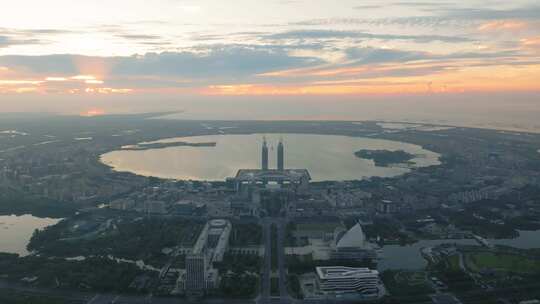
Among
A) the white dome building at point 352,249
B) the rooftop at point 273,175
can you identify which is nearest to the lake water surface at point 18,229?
the rooftop at point 273,175

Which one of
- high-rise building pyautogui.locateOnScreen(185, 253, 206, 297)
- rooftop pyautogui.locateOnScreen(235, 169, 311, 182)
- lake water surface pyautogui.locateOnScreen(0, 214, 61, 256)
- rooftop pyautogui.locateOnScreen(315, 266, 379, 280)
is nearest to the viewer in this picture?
high-rise building pyautogui.locateOnScreen(185, 253, 206, 297)

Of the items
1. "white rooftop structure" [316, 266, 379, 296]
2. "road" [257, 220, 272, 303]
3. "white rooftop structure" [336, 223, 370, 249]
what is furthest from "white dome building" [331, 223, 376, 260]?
"road" [257, 220, 272, 303]

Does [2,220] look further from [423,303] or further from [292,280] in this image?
[423,303]

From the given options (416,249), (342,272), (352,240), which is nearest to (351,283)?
(342,272)

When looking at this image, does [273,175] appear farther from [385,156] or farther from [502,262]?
[502,262]

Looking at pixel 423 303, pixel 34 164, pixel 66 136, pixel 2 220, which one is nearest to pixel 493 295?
pixel 423 303

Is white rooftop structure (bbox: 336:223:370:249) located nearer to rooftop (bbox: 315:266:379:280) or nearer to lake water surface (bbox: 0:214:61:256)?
rooftop (bbox: 315:266:379:280)
